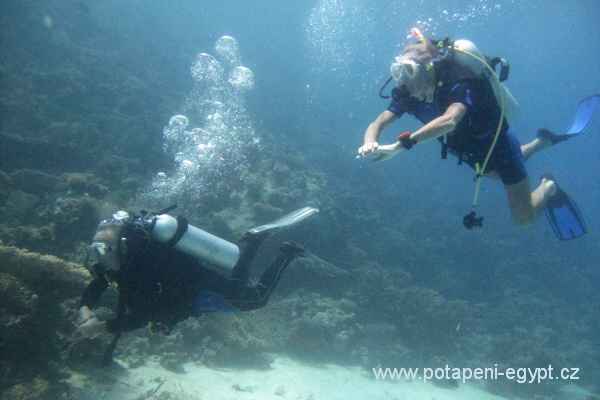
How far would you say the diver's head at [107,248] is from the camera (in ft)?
11.3

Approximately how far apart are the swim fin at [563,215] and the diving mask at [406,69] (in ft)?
11.2

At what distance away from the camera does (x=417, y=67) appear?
9.73 ft

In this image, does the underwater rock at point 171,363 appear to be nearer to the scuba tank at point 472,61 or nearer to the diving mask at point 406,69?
the diving mask at point 406,69

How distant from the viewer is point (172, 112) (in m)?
21.2

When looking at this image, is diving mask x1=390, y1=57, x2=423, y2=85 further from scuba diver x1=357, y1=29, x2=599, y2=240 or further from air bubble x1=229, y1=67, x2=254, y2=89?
air bubble x1=229, y1=67, x2=254, y2=89

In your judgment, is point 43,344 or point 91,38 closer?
point 43,344

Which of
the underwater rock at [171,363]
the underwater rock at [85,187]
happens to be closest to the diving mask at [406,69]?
Answer: the underwater rock at [171,363]

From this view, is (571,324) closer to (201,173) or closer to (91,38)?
(201,173)

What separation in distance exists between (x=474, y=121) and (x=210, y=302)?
402 cm

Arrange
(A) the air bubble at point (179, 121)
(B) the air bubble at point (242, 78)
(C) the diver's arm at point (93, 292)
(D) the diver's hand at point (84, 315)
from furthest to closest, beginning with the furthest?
(B) the air bubble at point (242, 78) < (A) the air bubble at point (179, 121) < (C) the diver's arm at point (93, 292) < (D) the diver's hand at point (84, 315)

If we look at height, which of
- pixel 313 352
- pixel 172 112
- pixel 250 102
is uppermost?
pixel 250 102

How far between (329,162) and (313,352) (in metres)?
19.2

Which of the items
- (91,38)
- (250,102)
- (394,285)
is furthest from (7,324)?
(91,38)

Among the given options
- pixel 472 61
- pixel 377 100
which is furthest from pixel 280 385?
pixel 377 100
